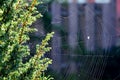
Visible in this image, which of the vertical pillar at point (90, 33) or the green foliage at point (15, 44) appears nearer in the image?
the green foliage at point (15, 44)

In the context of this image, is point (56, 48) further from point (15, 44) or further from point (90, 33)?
point (15, 44)

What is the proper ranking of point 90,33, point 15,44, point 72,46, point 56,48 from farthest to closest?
point 72,46 → point 90,33 → point 56,48 → point 15,44

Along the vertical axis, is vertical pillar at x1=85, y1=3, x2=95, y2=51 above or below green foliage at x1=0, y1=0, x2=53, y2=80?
below

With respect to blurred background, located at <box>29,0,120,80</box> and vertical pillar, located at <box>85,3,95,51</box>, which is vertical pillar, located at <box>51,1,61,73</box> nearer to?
blurred background, located at <box>29,0,120,80</box>

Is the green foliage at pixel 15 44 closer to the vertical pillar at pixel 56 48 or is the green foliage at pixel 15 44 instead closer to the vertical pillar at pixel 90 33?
the vertical pillar at pixel 56 48

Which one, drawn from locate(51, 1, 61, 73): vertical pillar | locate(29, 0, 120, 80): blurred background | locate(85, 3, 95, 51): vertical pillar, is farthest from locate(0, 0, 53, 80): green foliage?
locate(85, 3, 95, 51): vertical pillar

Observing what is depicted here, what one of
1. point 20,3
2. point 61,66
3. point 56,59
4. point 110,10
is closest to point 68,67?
point 61,66

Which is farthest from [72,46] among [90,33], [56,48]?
[56,48]

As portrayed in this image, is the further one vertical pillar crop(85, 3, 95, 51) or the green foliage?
vertical pillar crop(85, 3, 95, 51)

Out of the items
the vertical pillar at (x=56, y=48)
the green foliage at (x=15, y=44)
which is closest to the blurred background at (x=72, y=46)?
the vertical pillar at (x=56, y=48)

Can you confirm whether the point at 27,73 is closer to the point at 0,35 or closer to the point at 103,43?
the point at 0,35

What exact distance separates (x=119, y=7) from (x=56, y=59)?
17.6ft

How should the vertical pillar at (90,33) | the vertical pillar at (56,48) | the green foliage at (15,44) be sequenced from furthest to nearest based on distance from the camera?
the vertical pillar at (90,33) → the vertical pillar at (56,48) → the green foliage at (15,44)

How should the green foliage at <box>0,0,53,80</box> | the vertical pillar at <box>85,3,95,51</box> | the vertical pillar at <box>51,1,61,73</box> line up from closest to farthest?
the green foliage at <box>0,0,53,80</box> → the vertical pillar at <box>51,1,61,73</box> → the vertical pillar at <box>85,3,95,51</box>
